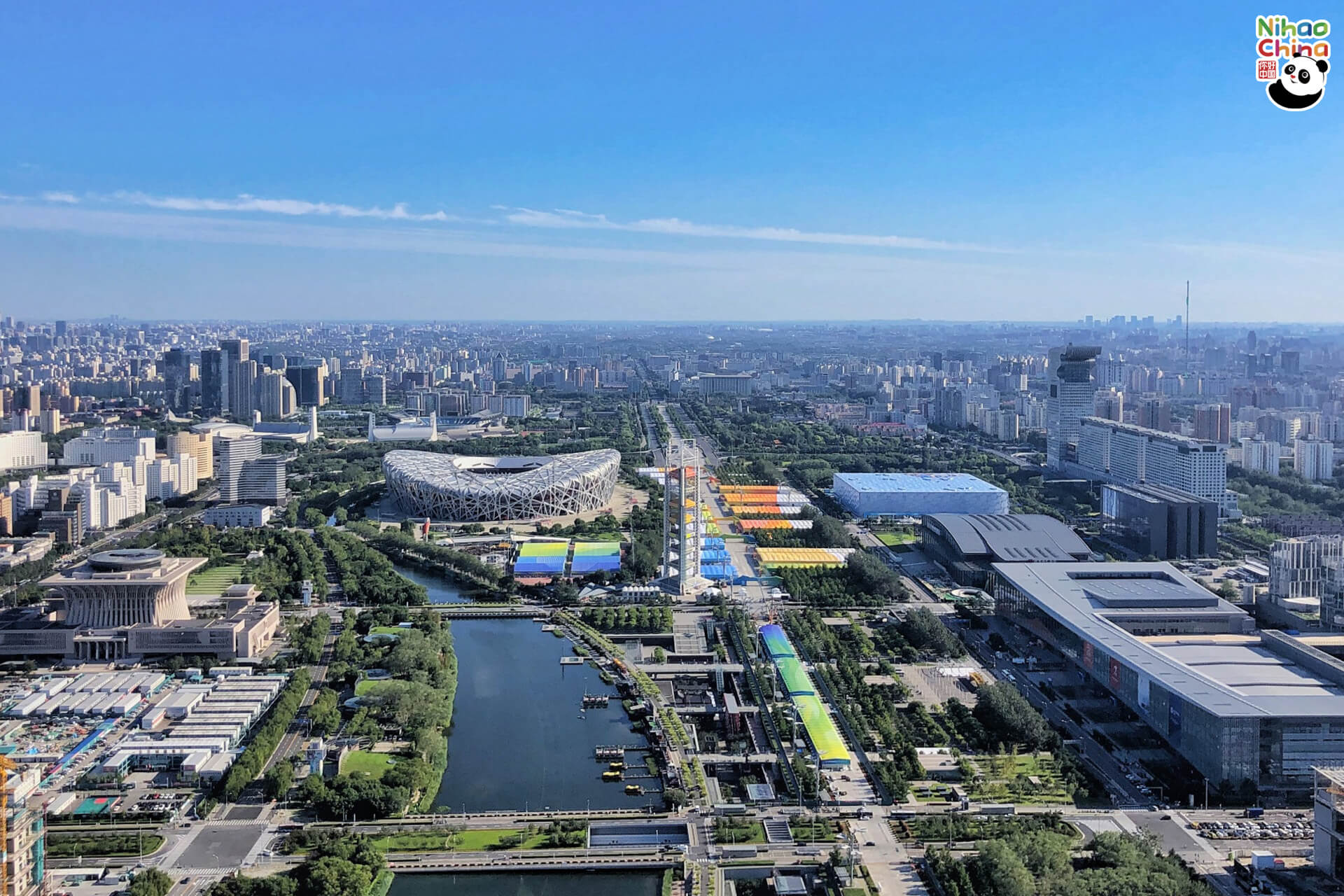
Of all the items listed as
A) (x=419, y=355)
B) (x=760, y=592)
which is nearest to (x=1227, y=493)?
(x=760, y=592)

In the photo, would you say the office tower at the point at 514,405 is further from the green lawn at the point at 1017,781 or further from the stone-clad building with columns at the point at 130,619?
the green lawn at the point at 1017,781

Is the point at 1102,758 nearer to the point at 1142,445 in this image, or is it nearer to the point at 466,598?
the point at 466,598

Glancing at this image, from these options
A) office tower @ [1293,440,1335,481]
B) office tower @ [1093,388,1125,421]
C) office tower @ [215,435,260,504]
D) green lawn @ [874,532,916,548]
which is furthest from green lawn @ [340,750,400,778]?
office tower @ [1093,388,1125,421]

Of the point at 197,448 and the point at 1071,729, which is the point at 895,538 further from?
the point at 197,448

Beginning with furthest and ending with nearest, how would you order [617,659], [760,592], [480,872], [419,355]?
[419,355] < [760,592] < [617,659] < [480,872]

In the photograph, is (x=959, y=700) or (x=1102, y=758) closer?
(x=1102, y=758)

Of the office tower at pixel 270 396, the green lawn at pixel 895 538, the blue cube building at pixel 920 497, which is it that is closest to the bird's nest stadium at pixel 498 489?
the blue cube building at pixel 920 497

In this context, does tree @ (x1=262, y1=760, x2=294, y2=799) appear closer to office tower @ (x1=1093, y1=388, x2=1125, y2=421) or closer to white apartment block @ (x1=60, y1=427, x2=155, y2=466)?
white apartment block @ (x1=60, y1=427, x2=155, y2=466)

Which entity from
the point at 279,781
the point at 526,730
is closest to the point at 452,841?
the point at 279,781
